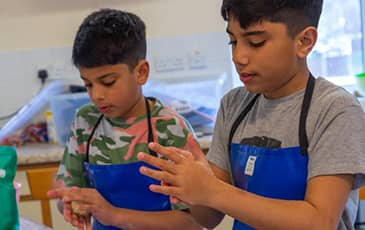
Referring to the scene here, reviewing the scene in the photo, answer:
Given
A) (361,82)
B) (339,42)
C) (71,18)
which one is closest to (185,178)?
(361,82)

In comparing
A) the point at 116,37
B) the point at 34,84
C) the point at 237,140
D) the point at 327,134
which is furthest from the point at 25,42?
the point at 327,134

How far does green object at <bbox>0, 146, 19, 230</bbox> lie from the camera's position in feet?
3.44

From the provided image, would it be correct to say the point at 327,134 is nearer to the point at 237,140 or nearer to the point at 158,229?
the point at 237,140

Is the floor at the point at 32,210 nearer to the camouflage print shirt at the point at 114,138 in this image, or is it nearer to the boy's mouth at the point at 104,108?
the camouflage print shirt at the point at 114,138

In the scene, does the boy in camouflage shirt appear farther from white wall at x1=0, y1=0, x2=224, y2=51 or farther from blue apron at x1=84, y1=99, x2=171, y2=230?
white wall at x1=0, y1=0, x2=224, y2=51

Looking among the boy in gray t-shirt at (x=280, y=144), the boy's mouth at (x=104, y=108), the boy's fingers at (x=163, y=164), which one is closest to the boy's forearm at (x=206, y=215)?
the boy in gray t-shirt at (x=280, y=144)

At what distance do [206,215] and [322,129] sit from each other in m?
0.30

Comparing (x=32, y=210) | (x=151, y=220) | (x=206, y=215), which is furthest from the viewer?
(x=32, y=210)

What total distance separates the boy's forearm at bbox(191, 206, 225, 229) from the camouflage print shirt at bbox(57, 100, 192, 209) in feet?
0.45

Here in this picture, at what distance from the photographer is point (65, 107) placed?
224cm

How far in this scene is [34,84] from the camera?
2.48 meters

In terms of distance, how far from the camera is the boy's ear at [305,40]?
91 cm

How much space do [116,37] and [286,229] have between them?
2.02ft

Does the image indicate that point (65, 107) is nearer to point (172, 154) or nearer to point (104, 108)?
point (104, 108)
